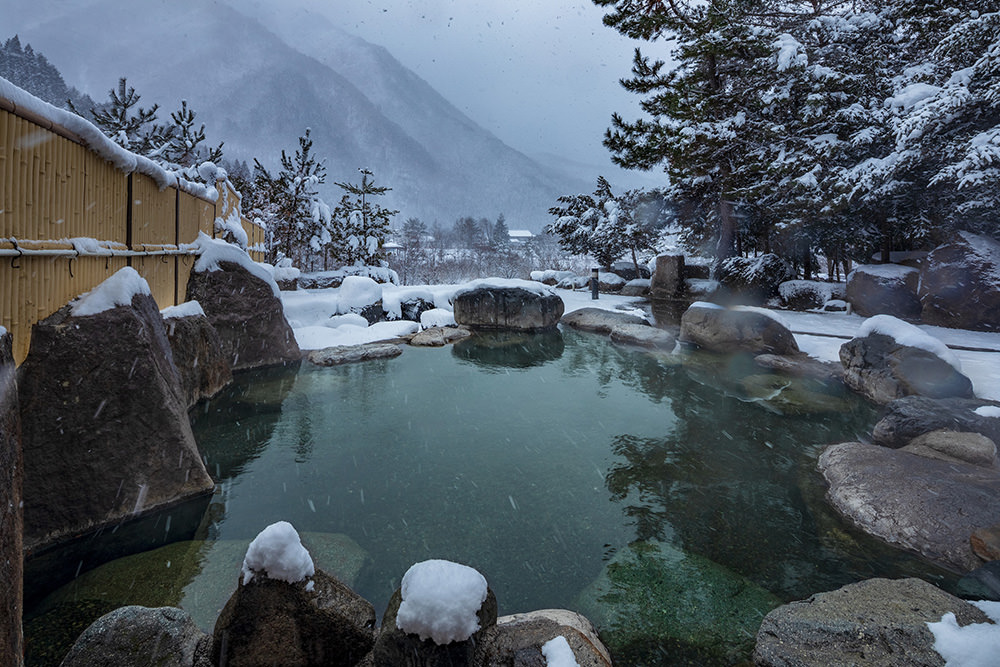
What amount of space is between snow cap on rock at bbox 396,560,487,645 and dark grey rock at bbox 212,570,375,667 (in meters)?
0.45

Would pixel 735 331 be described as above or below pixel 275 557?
above

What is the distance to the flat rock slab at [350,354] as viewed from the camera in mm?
9945

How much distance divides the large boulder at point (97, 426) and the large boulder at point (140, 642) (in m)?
1.88

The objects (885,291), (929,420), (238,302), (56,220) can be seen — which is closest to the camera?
(56,220)

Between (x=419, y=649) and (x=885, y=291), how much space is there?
14619 millimetres

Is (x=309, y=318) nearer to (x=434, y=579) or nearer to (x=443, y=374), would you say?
(x=443, y=374)

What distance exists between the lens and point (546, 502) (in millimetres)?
4809

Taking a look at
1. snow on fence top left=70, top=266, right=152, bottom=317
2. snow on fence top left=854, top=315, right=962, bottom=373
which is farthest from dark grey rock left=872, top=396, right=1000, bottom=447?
snow on fence top left=70, top=266, right=152, bottom=317

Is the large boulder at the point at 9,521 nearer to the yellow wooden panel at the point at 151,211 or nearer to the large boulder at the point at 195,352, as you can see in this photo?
the yellow wooden panel at the point at 151,211

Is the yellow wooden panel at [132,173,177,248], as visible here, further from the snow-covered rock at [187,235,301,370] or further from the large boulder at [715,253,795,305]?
the large boulder at [715,253,795,305]

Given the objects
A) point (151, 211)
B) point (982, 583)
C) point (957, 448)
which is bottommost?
point (982, 583)

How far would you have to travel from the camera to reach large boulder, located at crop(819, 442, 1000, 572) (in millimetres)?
3854

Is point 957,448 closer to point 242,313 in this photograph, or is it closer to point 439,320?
point 242,313

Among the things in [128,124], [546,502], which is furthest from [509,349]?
[128,124]
